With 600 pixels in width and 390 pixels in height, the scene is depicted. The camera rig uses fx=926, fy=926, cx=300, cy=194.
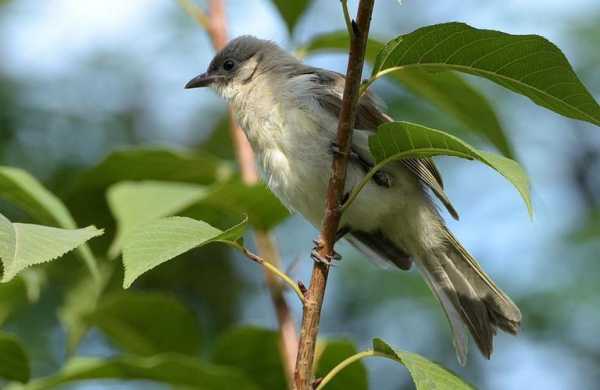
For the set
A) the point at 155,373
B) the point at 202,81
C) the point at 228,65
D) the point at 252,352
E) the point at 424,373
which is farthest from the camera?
the point at 202,81

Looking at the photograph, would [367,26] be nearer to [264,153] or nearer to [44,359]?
[264,153]

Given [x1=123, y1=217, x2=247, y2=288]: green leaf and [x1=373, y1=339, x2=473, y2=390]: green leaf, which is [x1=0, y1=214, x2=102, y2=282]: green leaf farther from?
[x1=373, y1=339, x2=473, y2=390]: green leaf

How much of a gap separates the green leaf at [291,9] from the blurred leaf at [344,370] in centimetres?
135

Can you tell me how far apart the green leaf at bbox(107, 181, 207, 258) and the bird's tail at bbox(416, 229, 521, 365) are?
110cm

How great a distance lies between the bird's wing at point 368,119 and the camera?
3551 mm

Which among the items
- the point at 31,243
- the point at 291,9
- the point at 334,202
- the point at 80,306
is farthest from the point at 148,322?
the point at 31,243

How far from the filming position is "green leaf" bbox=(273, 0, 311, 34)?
3.80 m

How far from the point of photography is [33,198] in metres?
2.86

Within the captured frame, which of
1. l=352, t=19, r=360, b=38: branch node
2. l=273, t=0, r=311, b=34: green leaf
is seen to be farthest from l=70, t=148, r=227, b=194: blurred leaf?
l=352, t=19, r=360, b=38: branch node

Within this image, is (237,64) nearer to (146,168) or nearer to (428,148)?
(146,168)

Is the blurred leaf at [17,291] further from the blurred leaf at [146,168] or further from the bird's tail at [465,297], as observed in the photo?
the bird's tail at [465,297]

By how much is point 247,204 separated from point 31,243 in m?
1.63

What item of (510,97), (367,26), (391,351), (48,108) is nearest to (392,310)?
(510,97)

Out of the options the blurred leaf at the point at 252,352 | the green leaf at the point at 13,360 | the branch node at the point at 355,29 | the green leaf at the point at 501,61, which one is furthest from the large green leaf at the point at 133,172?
the branch node at the point at 355,29
